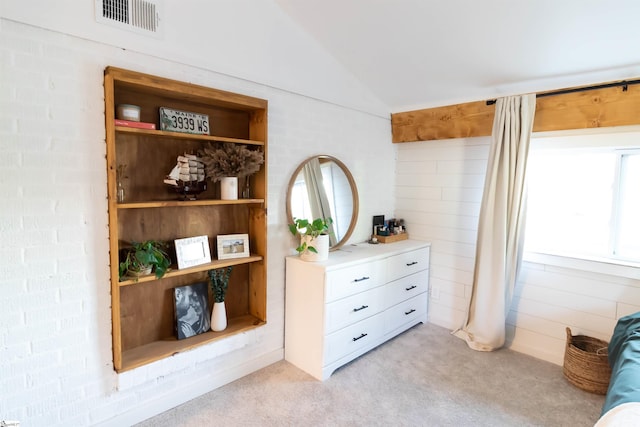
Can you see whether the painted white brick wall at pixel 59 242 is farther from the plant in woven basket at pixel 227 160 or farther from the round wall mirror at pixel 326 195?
the round wall mirror at pixel 326 195

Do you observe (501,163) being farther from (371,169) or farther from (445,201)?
(371,169)

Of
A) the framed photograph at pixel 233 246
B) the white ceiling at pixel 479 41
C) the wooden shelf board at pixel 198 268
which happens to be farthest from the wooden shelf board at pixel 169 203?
the white ceiling at pixel 479 41

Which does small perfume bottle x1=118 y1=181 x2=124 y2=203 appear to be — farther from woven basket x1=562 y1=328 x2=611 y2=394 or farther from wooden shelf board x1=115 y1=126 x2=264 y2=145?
woven basket x1=562 y1=328 x2=611 y2=394

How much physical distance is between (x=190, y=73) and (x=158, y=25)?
27cm

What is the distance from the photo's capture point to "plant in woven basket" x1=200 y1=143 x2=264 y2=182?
201 cm

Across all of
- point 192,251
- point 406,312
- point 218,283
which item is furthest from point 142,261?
point 406,312

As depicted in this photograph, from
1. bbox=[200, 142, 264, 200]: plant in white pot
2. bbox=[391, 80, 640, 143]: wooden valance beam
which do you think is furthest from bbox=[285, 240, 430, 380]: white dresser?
bbox=[391, 80, 640, 143]: wooden valance beam

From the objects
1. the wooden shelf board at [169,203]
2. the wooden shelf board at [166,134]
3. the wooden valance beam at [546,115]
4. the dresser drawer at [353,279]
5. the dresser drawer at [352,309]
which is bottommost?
the dresser drawer at [352,309]

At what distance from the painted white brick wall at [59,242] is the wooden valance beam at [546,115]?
6.40 ft

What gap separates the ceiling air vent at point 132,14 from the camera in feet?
5.41

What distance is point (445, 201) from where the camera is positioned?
10.5ft

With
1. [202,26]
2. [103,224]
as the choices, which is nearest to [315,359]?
[103,224]

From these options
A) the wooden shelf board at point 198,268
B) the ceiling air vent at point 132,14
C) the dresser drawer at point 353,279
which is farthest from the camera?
the dresser drawer at point 353,279

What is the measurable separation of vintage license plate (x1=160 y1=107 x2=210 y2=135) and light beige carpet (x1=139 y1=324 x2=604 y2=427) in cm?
163
